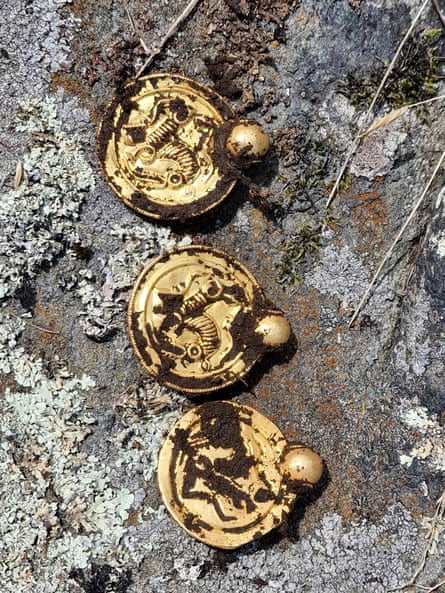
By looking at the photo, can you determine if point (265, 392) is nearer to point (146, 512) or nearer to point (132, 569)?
point (146, 512)

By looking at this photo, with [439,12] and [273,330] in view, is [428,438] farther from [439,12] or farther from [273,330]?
[439,12]

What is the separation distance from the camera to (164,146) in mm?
2637

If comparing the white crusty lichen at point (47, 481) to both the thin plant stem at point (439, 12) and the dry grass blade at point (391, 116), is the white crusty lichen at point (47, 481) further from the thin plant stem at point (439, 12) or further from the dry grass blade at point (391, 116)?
the thin plant stem at point (439, 12)

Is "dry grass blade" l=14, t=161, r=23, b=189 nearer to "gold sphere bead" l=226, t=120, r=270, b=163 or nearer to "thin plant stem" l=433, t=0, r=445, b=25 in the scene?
"gold sphere bead" l=226, t=120, r=270, b=163

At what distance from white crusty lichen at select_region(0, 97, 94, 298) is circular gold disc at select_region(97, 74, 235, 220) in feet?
0.43

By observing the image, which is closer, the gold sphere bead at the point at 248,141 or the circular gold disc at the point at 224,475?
the gold sphere bead at the point at 248,141

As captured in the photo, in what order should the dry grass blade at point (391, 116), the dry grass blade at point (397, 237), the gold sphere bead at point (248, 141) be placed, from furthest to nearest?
the dry grass blade at point (397, 237) < the dry grass blade at point (391, 116) < the gold sphere bead at point (248, 141)

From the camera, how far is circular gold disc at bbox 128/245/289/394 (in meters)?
2.65

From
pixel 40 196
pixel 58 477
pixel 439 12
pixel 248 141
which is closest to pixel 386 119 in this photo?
pixel 439 12

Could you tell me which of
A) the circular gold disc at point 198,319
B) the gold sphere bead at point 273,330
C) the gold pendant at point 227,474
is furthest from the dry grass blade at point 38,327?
the gold sphere bead at point 273,330

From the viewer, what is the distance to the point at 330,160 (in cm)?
275

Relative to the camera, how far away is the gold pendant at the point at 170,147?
259cm

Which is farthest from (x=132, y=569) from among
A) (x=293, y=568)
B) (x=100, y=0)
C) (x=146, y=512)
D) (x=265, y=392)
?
(x=100, y=0)

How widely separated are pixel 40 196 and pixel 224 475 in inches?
49.2
